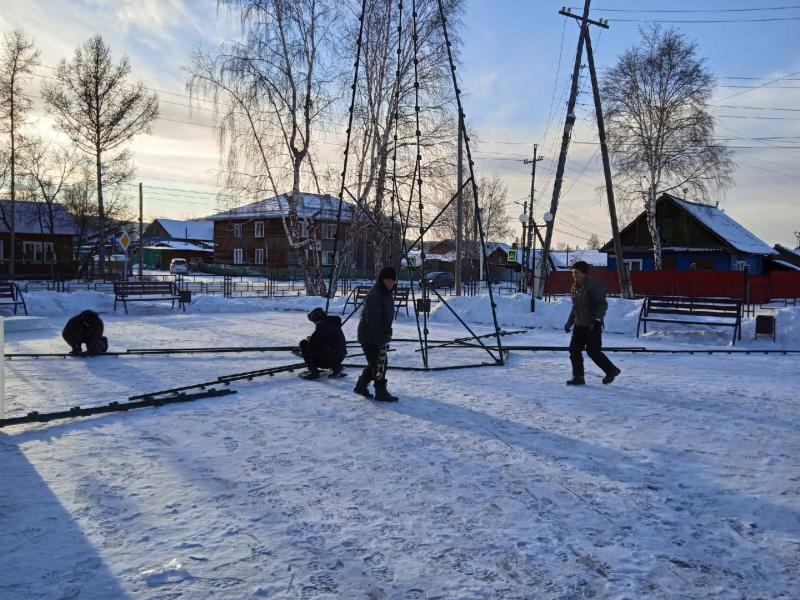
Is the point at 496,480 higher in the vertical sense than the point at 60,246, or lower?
lower

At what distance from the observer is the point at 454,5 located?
2131 centimetres

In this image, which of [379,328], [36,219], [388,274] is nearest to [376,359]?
[379,328]

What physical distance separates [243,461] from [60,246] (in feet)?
138

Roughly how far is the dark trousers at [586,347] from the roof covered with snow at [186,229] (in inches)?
3087

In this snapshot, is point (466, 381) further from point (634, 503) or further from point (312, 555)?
point (312, 555)

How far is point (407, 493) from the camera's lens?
4125 mm

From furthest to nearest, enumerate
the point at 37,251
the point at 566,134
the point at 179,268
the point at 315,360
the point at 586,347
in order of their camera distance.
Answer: the point at 179,268 < the point at 37,251 < the point at 566,134 < the point at 315,360 < the point at 586,347

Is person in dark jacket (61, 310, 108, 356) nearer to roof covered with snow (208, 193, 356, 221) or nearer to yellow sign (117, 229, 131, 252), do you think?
roof covered with snow (208, 193, 356, 221)

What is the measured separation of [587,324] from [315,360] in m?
3.72

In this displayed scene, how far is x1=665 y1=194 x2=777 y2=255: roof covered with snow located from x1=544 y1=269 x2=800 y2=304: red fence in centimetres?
794

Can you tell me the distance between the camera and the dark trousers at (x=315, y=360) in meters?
8.26

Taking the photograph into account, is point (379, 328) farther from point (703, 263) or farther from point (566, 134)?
point (703, 263)

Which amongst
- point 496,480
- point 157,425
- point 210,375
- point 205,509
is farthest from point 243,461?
point 210,375

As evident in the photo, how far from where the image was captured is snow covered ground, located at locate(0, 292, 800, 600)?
119 inches
